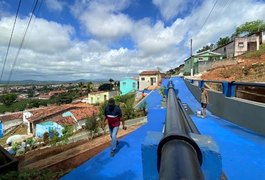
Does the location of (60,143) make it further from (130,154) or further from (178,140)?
(178,140)

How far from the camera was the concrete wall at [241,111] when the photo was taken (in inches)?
225

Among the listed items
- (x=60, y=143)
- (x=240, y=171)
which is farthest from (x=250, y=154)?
(x=60, y=143)

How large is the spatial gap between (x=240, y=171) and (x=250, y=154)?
3.21 ft

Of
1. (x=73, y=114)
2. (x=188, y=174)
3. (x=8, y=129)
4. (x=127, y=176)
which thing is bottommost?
(x=8, y=129)

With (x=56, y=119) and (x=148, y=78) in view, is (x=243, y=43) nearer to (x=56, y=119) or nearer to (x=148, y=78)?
(x=148, y=78)

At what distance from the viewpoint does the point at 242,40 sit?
3906 centimetres

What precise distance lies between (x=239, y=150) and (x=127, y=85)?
2177 inches

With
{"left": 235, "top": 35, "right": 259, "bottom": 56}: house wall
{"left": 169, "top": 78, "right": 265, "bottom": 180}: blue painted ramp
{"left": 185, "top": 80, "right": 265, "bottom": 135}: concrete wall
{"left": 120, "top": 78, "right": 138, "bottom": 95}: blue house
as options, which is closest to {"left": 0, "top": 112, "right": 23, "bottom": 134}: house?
{"left": 120, "top": 78, "right": 138, "bottom": 95}: blue house

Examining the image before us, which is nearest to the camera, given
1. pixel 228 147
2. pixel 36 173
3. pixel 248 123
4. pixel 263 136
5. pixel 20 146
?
pixel 36 173

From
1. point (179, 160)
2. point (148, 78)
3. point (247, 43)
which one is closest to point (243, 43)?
point (247, 43)

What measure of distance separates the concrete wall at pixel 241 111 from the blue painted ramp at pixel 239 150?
0.65 feet

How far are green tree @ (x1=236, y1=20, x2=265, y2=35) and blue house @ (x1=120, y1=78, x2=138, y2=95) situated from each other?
2873 cm

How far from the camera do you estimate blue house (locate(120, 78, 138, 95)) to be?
58.9m

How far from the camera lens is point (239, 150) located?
4.82m
